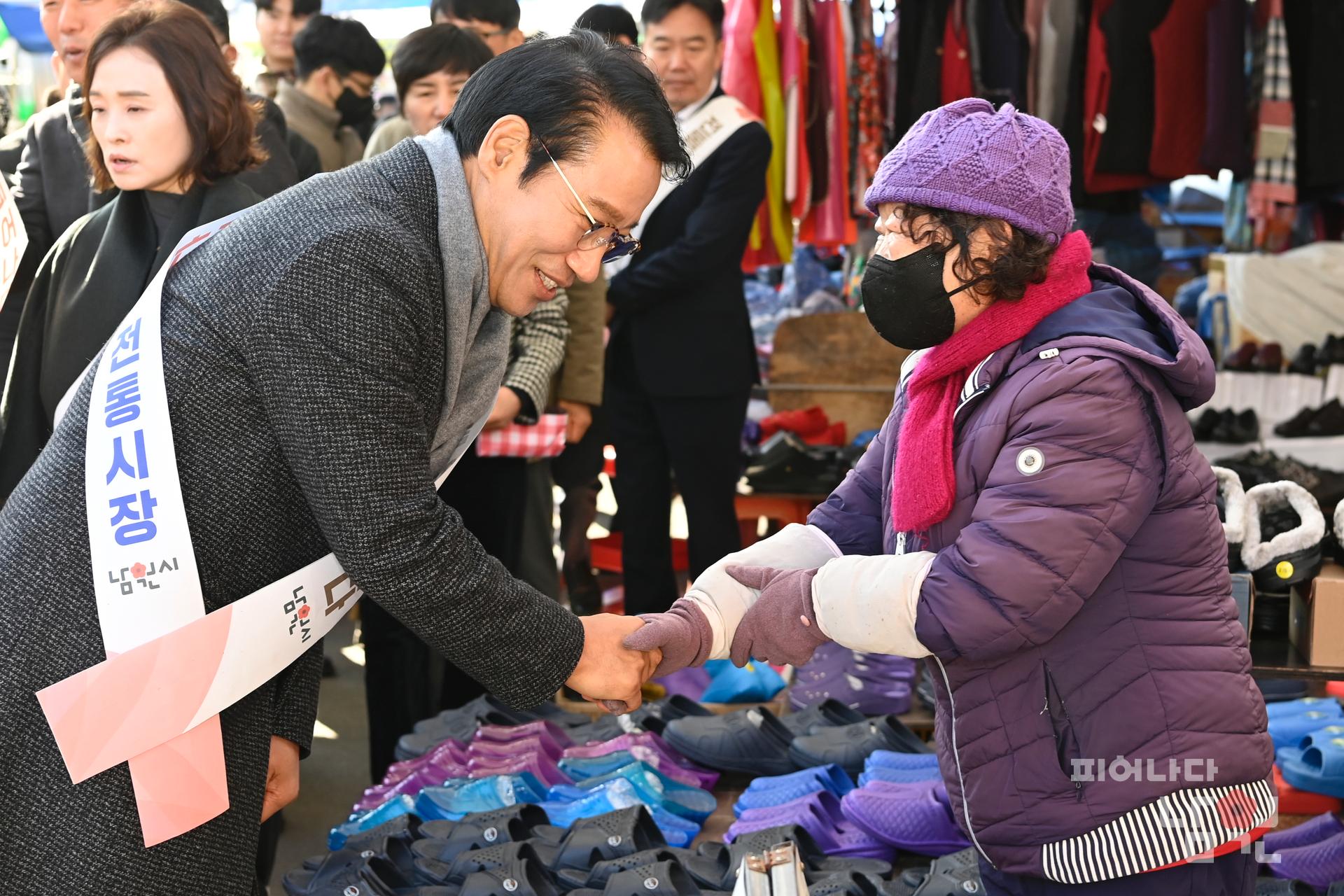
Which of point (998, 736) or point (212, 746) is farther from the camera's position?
point (998, 736)

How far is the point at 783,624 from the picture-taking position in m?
1.89

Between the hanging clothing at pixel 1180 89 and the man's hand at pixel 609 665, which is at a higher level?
the hanging clothing at pixel 1180 89

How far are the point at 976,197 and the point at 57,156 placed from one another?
242cm

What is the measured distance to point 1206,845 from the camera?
174cm

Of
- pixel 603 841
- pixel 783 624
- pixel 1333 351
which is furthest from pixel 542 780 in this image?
pixel 1333 351

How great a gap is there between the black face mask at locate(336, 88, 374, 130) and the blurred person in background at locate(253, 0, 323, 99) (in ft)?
2.34

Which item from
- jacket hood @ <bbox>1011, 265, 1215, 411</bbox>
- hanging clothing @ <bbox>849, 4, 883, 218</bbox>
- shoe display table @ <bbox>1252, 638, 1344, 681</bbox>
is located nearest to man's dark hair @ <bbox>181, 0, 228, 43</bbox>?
jacket hood @ <bbox>1011, 265, 1215, 411</bbox>

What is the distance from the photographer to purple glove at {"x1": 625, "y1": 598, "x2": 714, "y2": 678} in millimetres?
1969

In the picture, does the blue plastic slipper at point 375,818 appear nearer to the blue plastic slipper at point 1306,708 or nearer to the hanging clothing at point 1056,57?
the blue plastic slipper at point 1306,708

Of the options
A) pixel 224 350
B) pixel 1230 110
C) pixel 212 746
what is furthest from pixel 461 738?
pixel 1230 110

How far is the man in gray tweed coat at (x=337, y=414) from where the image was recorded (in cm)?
154

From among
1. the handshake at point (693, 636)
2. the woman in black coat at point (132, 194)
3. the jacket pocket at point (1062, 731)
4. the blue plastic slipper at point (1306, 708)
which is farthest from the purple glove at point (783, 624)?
the blue plastic slipper at point (1306, 708)

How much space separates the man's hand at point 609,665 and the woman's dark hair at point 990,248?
0.70 m

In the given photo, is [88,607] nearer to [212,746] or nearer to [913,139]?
[212,746]
